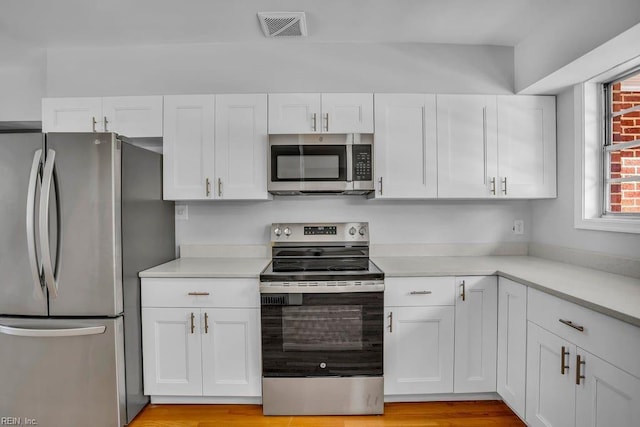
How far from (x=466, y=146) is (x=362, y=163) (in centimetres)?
76

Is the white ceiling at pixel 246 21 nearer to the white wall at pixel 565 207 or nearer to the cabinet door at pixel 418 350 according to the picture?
the white wall at pixel 565 207

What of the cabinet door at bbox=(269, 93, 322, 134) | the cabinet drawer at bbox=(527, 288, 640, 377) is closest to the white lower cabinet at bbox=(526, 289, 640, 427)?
the cabinet drawer at bbox=(527, 288, 640, 377)

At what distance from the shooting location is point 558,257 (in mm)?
2412

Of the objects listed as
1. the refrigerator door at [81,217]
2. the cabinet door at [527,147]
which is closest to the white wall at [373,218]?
the cabinet door at [527,147]

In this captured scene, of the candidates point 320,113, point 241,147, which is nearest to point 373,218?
point 320,113

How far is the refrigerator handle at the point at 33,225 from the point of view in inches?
70.4

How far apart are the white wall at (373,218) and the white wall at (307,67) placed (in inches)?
34.8

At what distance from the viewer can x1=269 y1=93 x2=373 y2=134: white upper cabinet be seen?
239cm

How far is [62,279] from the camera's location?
1847 millimetres

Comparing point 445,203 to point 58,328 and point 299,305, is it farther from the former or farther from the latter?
point 58,328

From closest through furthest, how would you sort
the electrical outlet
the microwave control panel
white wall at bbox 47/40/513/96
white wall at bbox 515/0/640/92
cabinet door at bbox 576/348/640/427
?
cabinet door at bbox 576/348/640/427, white wall at bbox 515/0/640/92, the microwave control panel, white wall at bbox 47/40/513/96, the electrical outlet

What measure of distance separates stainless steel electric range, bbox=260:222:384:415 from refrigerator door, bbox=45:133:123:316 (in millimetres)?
897

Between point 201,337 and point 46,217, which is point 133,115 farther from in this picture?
point 201,337

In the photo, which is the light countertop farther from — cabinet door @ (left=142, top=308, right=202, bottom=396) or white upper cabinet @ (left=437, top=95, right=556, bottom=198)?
white upper cabinet @ (left=437, top=95, right=556, bottom=198)
